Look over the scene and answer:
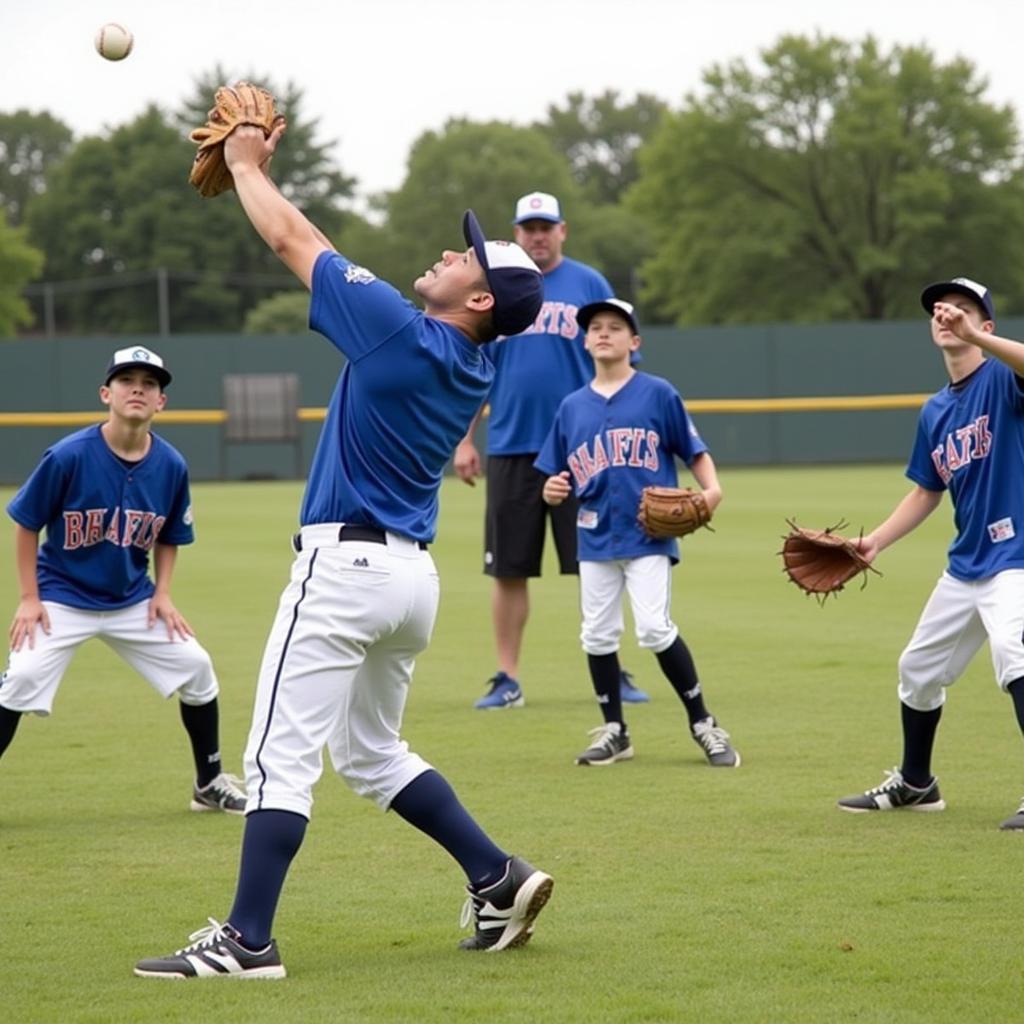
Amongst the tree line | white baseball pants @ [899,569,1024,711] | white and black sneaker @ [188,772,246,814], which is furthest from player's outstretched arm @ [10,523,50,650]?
the tree line

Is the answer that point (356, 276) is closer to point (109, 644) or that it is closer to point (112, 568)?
point (112, 568)

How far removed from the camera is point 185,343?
109 feet

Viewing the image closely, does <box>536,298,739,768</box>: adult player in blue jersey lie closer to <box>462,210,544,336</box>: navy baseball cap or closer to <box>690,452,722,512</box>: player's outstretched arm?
<box>690,452,722,512</box>: player's outstretched arm

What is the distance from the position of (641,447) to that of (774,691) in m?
1.95

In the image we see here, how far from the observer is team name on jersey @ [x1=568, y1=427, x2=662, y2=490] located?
7.70m

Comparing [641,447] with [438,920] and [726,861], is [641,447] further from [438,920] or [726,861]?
[438,920]

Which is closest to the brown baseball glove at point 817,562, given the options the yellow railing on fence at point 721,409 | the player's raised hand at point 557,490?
A: the player's raised hand at point 557,490

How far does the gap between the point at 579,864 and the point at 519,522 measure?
3993mm

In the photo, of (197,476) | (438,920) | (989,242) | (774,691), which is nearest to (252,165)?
(438,920)

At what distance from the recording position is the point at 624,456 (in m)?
7.71

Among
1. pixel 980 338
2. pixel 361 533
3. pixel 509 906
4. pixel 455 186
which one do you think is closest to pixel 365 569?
pixel 361 533

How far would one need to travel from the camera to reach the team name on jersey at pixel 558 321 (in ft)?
30.4

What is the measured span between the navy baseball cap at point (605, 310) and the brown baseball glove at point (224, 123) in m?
3.10

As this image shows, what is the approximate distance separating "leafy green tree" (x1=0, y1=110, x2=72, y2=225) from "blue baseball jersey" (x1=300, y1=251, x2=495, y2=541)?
100 metres
